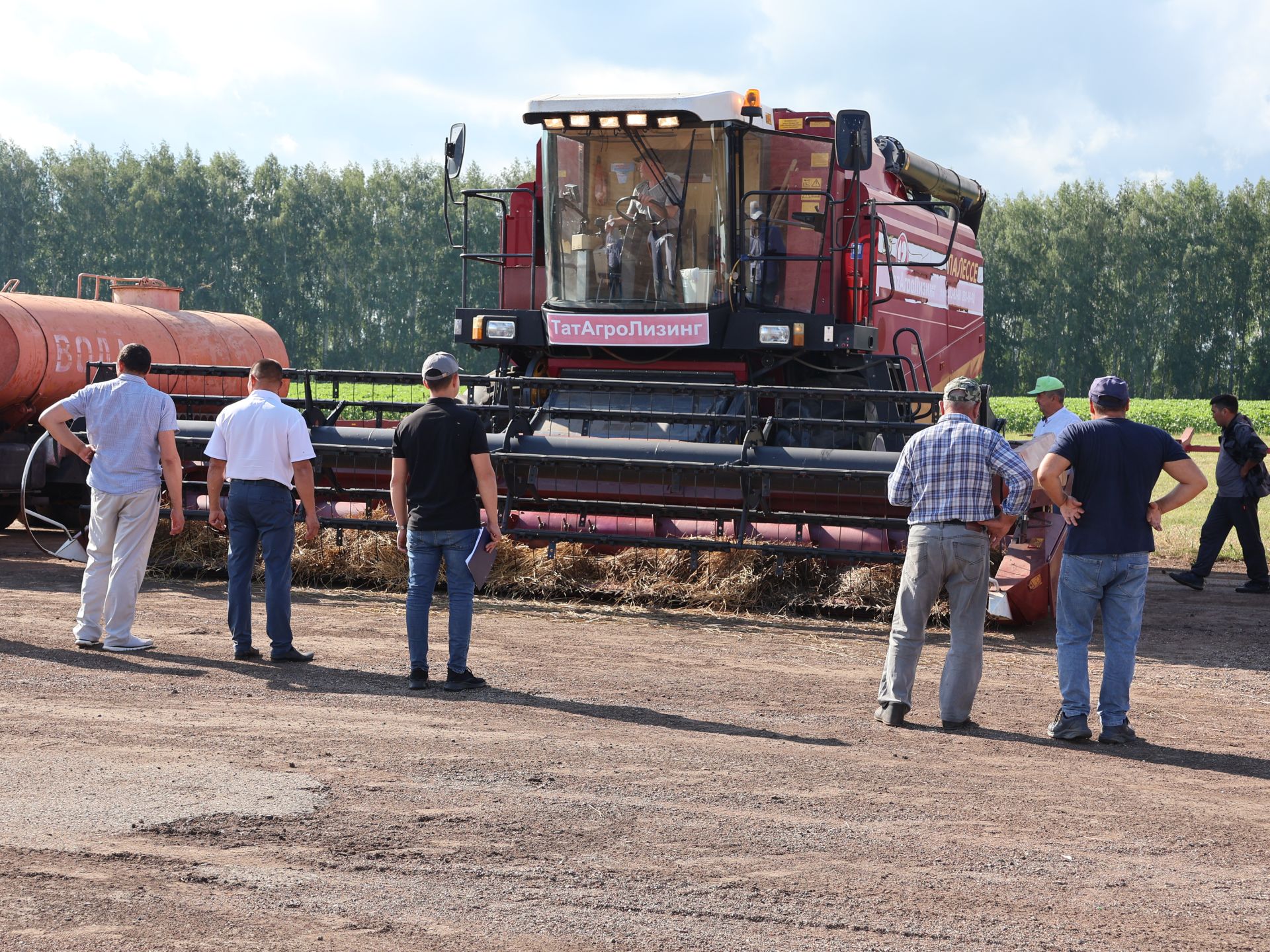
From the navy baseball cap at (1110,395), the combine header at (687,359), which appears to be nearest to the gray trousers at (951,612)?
the navy baseball cap at (1110,395)

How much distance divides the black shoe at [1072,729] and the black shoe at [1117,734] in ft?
0.22

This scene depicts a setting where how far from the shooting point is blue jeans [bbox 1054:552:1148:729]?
261 inches

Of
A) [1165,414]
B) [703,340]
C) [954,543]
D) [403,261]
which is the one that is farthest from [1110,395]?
[403,261]

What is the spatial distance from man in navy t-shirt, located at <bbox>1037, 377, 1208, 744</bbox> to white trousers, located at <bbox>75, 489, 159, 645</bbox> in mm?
5191

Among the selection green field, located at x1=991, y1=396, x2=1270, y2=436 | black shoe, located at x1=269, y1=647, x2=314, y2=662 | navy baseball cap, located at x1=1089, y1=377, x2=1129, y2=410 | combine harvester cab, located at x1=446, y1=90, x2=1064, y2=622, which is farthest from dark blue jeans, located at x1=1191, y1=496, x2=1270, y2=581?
green field, located at x1=991, y1=396, x2=1270, y2=436

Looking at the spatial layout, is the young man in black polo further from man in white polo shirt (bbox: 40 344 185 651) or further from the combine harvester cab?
the combine harvester cab

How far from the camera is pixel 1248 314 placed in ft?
234

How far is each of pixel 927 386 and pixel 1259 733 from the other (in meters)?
7.19

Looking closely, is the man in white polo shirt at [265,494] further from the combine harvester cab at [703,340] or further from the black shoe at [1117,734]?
the black shoe at [1117,734]

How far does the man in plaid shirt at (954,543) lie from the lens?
22.1 ft

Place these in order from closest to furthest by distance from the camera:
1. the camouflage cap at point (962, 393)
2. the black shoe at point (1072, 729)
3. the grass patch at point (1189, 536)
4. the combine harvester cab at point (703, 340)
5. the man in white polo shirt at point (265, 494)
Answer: the black shoe at point (1072, 729), the camouflage cap at point (962, 393), the man in white polo shirt at point (265, 494), the combine harvester cab at point (703, 340), the grass patch at point (1189, 536)

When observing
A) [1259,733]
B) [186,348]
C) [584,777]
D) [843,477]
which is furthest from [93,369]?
[1259,733]

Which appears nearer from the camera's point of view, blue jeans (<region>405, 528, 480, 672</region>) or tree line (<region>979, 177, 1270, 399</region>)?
blue jeans (<region>405, 528, 480, 672</region>)

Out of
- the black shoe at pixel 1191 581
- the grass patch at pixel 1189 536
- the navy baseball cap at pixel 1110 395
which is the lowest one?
the black shoe at pixel 1191 581
